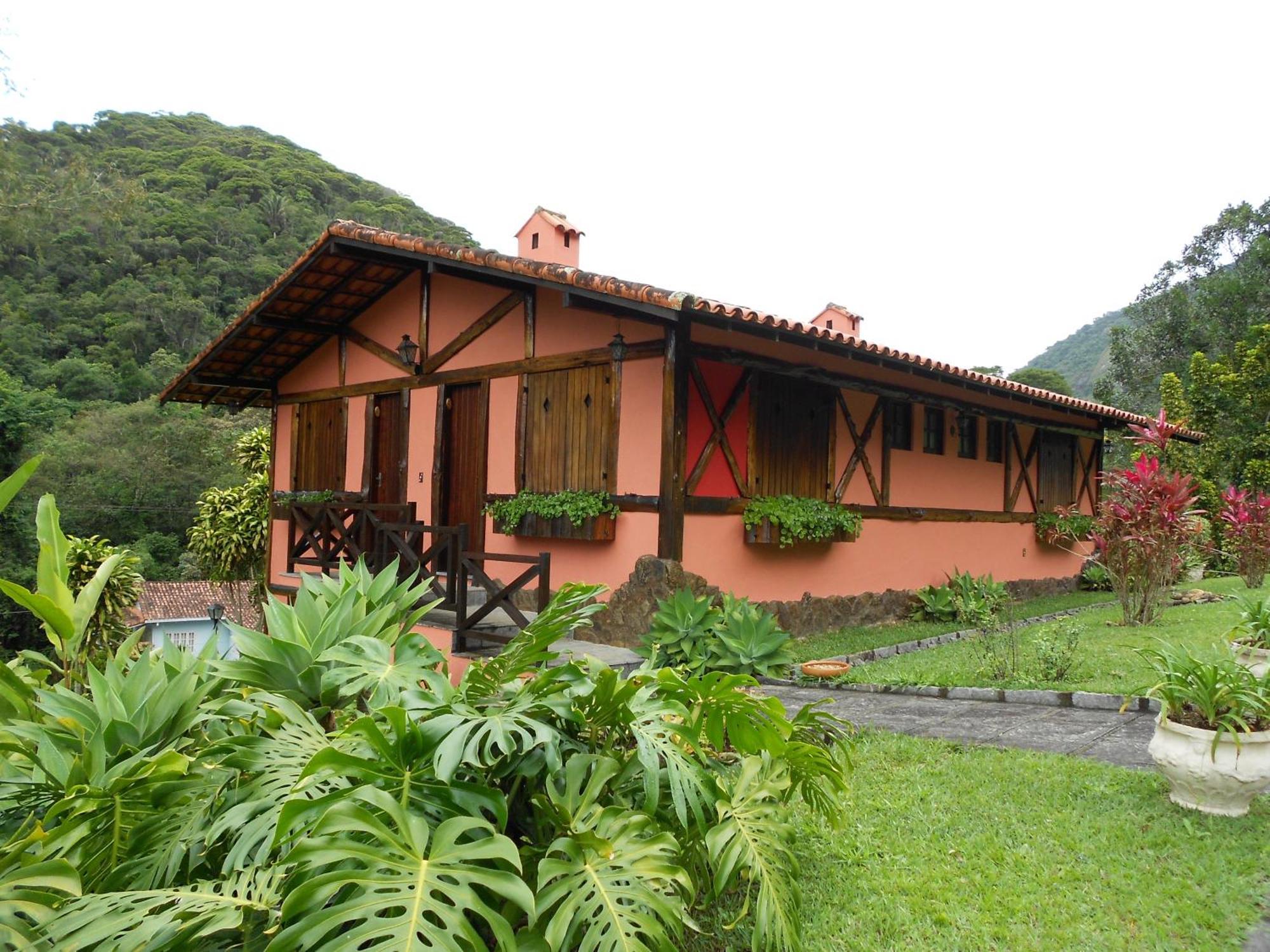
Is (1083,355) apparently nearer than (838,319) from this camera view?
No

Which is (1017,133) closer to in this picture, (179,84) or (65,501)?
(65,501)

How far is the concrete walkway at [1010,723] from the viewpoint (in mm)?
4305

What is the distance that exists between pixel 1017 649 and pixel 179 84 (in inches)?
2336

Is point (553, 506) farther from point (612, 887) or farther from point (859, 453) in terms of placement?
point (612, 887)

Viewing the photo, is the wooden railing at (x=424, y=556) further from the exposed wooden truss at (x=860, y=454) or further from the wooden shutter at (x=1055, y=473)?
the wooden shutter at (x=1055, y=473)

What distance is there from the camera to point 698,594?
23.9ft

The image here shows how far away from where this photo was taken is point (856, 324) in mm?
14258

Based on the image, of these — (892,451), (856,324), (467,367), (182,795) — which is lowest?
(182,795)

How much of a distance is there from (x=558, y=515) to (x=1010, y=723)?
4381mm

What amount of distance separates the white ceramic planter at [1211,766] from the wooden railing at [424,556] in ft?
13.0

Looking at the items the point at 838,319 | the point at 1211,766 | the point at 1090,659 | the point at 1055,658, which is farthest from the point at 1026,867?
the point at 838,319

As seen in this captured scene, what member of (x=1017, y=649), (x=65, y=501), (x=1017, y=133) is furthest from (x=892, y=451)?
(x=65, y=501)

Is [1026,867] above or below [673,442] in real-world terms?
below

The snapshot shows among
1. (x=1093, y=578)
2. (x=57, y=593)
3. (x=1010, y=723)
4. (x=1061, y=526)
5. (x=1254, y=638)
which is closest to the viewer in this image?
(x=57, y=593)
